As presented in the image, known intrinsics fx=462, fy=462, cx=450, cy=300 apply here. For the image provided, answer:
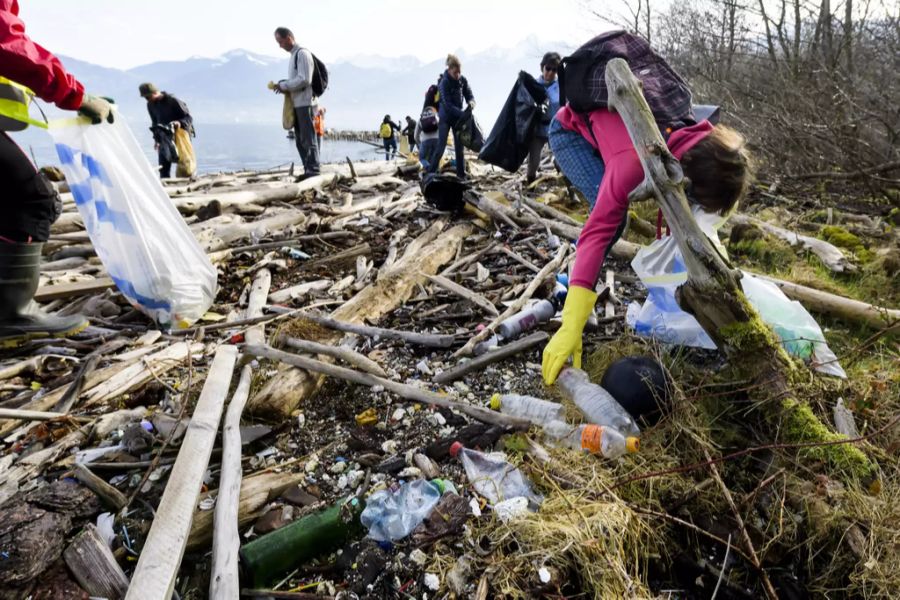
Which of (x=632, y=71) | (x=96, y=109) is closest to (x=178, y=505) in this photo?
(x=96, y=109)

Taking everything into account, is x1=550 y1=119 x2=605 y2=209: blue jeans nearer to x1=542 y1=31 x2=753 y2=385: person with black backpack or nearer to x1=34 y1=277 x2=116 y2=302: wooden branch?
A: x1=542 y1=31 x2=753 y2=385: person with black backpack

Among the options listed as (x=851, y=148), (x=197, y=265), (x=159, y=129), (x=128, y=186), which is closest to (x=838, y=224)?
(x=851, y=148)

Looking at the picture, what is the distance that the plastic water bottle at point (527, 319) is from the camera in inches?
134

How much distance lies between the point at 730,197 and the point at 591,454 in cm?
161

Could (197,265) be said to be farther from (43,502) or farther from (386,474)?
(386,474)

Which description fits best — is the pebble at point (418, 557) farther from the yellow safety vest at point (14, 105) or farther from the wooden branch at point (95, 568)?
the yellow safety vest at point (14, 105)

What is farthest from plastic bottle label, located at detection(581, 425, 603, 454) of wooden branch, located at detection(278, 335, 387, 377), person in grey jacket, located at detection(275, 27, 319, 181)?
person in grey jacket, located at detection(275, 27, 319, 181)

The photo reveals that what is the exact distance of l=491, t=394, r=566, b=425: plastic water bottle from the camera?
2568mm

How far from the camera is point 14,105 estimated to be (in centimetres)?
288

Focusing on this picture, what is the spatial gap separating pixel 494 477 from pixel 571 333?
97 centimetres

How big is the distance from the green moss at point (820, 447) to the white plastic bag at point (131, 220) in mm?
4013

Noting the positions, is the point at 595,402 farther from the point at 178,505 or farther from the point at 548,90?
the point at 548,90

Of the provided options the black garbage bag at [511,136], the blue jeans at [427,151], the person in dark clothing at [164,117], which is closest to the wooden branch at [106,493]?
the black garbage bag at [511,136]

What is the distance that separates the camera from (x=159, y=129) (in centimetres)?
1003
